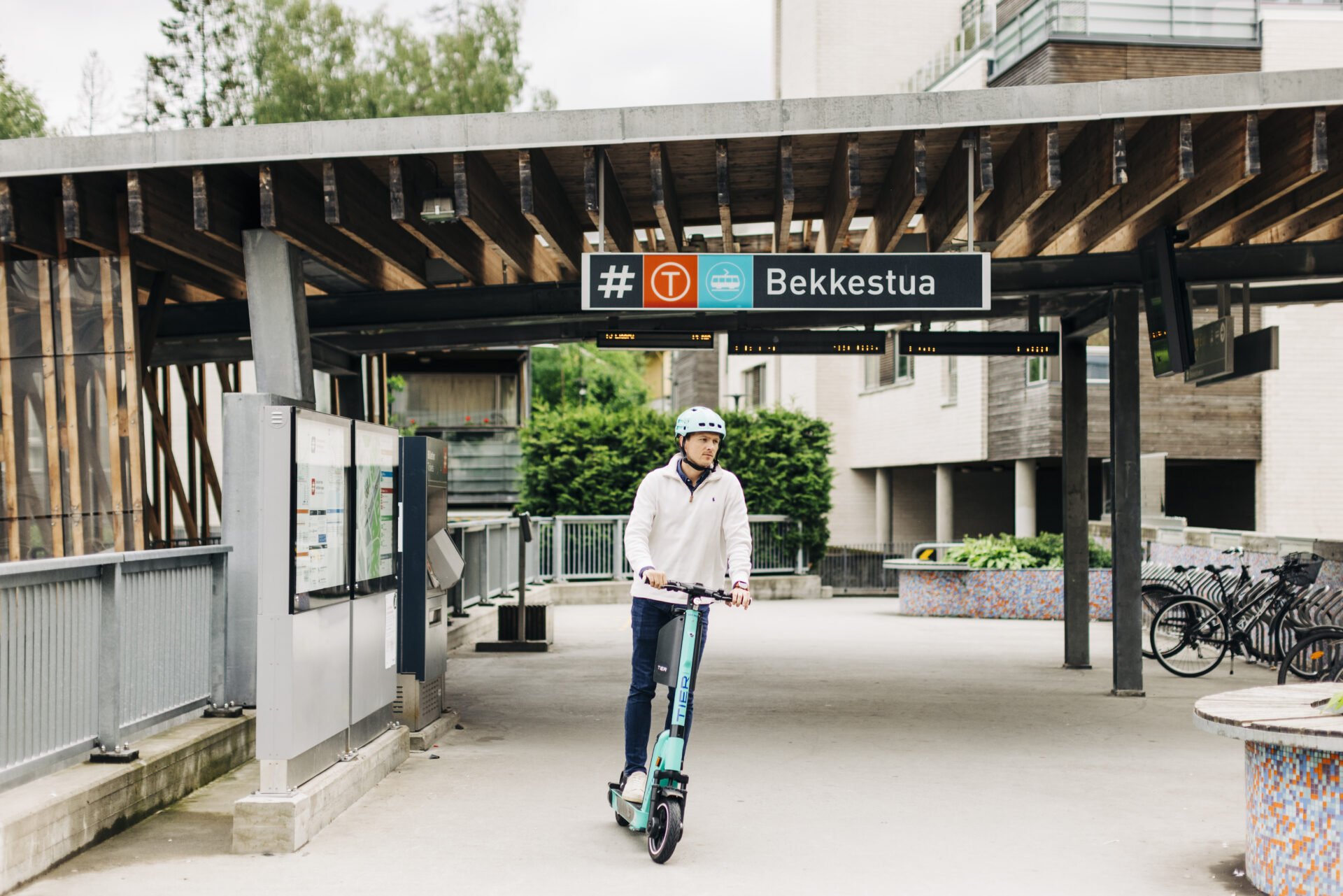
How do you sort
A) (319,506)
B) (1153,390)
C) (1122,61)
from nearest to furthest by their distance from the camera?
(319,506) → (1122,61) → (1153,390)

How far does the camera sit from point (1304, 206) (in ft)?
30.4

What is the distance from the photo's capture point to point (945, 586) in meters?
19.2

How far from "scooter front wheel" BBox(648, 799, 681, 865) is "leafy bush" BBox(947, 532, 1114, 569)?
47.6 ft

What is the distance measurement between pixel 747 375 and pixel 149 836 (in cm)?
3362

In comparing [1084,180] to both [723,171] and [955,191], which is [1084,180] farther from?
[723,171]

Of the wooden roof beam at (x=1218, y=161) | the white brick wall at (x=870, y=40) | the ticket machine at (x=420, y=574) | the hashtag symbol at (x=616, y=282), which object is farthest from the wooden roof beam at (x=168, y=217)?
the white brick wall at (x=870, y=40)

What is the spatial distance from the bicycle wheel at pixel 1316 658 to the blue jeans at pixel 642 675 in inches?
197

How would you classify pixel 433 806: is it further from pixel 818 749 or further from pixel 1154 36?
pixel 1154 36

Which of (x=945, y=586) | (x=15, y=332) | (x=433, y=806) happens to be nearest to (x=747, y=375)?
(x=945, y=586)

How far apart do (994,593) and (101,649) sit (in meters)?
14.9

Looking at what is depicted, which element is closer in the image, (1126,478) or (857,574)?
(1126,478)

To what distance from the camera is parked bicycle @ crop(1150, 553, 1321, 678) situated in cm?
1230

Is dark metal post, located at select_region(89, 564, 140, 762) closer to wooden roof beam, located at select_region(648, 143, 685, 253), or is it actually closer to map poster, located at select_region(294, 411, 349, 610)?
map poster, located at select_region(294, 411, 349, 610)

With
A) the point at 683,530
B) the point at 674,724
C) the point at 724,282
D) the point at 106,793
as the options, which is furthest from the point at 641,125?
the point at 106,793
